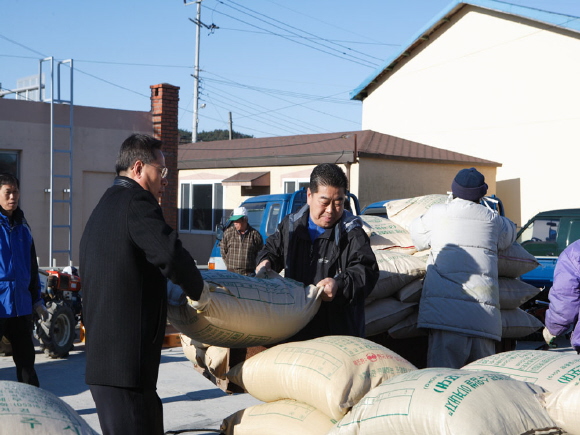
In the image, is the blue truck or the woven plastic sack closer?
the woven plastic sack

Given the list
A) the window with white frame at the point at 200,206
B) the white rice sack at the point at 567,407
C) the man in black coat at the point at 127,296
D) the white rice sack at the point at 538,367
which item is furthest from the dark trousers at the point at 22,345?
the window with white frame at the point at 200,206

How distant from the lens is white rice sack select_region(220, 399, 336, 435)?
309 centimetres

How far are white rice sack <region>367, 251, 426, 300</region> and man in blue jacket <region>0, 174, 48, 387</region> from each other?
266 centimetres

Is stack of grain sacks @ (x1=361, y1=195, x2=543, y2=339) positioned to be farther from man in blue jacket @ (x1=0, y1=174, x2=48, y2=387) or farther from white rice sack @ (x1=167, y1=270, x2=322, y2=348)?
man in blue jacket @ (x1=0, y1=174, x2=48, y2=387)

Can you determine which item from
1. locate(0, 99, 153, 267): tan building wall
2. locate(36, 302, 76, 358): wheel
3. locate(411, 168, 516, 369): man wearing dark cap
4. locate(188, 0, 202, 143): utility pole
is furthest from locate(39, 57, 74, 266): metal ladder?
locate(188, 0, 202, 143): utility pole

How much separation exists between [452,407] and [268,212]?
9.09 meters

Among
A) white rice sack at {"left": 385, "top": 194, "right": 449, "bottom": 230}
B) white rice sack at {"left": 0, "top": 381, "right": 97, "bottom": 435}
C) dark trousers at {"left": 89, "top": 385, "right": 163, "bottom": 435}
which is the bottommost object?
dark trousers at {"left": 89, "top": 385, "right": 163, "bottom": 435}

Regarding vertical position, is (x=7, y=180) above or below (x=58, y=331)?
above

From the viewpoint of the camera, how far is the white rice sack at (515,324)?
4859 mm

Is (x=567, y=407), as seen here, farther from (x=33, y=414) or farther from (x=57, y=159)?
(x=57, y=159)

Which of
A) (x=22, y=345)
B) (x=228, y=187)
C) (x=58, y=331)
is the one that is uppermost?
(x=228, y=187)

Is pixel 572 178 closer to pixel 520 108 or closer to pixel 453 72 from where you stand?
pixel 520 108

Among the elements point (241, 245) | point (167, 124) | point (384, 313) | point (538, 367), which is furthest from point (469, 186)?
point (167, 124)

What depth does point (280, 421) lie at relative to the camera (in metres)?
3.23
